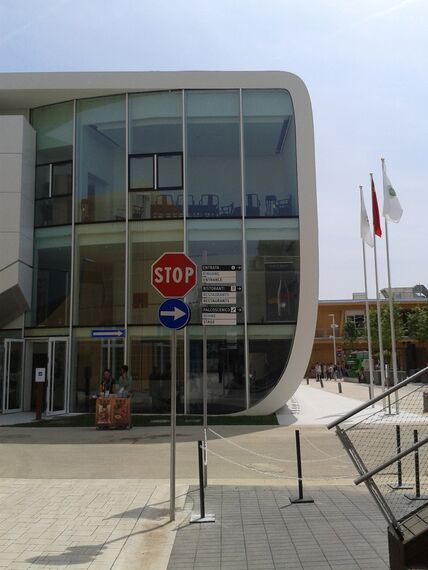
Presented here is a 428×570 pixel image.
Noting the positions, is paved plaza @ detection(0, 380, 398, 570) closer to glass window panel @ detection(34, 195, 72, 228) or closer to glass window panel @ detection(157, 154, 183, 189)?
glass window panel @ detection(34, 195, 72, 228)

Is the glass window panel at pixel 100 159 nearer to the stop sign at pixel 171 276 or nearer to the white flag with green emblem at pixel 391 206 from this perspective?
the white flag with green emblem at pixel 391 206

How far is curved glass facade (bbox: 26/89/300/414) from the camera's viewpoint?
723 inches

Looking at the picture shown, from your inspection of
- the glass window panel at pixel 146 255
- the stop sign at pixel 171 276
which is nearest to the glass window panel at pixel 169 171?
the glass window panel at pixel 146 255

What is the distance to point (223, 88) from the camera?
A: 64.0ft

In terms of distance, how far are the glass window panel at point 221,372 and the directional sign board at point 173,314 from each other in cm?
1072

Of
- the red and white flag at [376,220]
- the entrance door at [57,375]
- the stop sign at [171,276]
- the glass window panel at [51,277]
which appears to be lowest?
the entrance door at [57,375]

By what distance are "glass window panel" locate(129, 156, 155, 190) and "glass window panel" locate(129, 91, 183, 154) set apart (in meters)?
0.31

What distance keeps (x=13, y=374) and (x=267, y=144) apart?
12.4 meters

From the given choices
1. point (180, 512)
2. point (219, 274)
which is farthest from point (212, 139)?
point (180, 512)

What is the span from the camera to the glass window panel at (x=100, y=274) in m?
19.4

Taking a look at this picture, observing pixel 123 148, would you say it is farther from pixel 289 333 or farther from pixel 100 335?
pixel 289 333

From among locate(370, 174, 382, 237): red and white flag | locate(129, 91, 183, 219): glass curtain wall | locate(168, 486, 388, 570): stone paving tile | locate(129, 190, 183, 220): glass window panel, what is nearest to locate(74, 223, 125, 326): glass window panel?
locate(129, 190, 183, 220): glass window panel

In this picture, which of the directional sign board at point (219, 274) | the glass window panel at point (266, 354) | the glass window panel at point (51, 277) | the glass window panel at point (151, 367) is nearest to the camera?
the directional sign board at point (219, 274)

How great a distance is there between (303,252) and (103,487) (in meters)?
11.7
